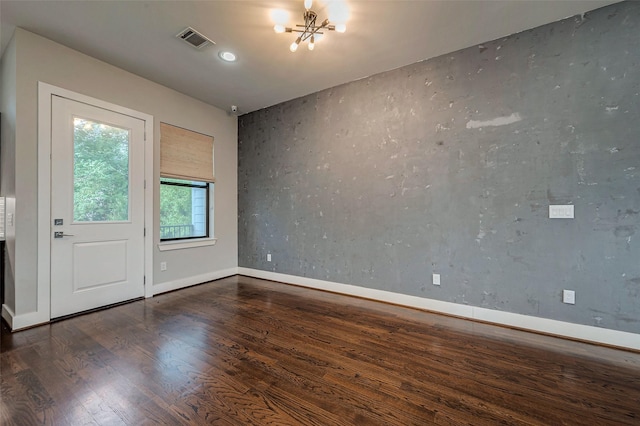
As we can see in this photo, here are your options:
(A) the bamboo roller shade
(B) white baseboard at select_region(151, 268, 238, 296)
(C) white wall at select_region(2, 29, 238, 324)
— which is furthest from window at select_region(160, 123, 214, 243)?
(B) white baseboard at select_region(151, 268, 238, 296)

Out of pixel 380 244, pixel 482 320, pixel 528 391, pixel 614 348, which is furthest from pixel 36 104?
pixel 614 348

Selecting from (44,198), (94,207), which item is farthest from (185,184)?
(44,198)

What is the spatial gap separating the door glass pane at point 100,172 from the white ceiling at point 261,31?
2.81ft

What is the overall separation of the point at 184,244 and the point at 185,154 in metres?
1.39

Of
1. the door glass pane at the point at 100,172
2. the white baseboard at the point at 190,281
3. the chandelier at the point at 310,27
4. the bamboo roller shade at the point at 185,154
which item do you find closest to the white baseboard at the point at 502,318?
the white baseboard at the point at 190,281

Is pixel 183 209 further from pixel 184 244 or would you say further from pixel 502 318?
pixel 502 318

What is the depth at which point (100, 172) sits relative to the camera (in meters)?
3.08

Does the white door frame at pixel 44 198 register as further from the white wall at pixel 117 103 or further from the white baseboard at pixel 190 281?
the white baseboard at pixel 190 281

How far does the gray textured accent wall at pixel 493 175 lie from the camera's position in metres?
2.27

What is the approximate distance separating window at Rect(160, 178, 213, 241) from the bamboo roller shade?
6.0 inches

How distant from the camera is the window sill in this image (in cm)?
373

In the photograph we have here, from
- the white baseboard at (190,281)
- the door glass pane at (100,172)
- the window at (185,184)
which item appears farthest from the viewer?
the window at (185,184)

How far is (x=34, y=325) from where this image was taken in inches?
102

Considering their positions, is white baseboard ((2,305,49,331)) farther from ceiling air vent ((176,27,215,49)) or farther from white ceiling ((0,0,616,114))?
ceiling air vent ((176,27,215,49))
